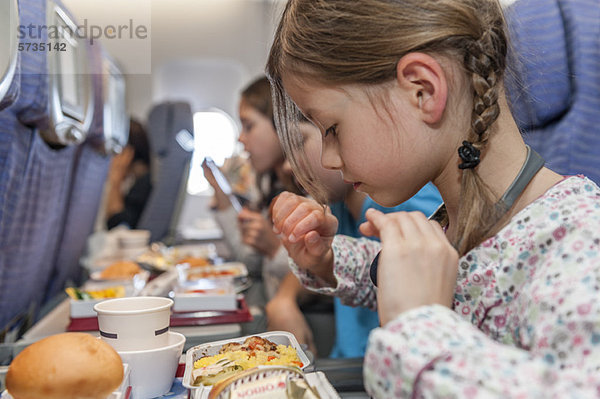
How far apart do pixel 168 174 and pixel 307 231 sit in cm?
260

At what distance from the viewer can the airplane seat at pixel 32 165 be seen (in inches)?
45.8

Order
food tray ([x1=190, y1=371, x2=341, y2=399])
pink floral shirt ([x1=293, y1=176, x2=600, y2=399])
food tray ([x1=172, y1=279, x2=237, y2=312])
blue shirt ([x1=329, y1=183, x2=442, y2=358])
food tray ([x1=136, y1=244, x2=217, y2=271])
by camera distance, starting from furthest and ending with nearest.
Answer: food tray ([x1=136, y1=244, x2=217, y2=271]), blue shirt ([x1=329, y1=183, x2=442, y2=358]), food tray ([x1=172, y1=279, x2=237, y2=312]), food tray ([x1=190, y1=371, x2=341, y2=399]), pink floral shirt ([x1=293, y1=176, x2=600, y2=399])

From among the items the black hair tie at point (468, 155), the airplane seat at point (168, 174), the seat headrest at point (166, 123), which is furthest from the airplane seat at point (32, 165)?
the seat headrest at point (166, 123)

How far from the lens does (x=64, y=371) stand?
0.60m

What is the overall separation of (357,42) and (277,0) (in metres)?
0.34

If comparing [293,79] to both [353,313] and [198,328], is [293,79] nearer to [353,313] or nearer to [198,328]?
[198,328]

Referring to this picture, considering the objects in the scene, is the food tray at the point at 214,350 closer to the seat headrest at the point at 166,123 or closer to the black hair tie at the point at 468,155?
the black hair tie at the point at 468,155

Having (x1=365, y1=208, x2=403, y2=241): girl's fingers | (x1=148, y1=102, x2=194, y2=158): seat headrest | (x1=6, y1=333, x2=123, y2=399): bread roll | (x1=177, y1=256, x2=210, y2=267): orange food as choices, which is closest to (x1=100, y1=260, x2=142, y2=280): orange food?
(x1=177, y1=256, x2=210, y2=267): orange food

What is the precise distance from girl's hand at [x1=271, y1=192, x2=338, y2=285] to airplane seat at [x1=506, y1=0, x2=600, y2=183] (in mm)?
489

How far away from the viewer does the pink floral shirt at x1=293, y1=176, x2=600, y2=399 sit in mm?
529

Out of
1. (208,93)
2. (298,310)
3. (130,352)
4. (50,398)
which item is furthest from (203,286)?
(208,93)

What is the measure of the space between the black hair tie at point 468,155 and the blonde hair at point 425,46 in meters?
0.01

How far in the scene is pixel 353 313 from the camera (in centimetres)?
159

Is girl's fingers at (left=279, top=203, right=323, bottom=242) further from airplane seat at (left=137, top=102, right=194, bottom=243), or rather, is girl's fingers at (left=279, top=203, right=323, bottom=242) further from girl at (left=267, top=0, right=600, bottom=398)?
airplane seat at (left=137, top=102, right=194, bottom=243)
